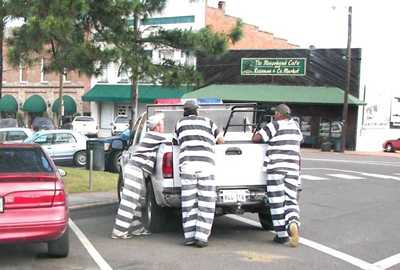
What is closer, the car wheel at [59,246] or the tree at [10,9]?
the car wheel at [59,246]

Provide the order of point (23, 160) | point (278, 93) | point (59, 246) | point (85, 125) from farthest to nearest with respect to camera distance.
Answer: point (85, 125) < point (278, 93) < point (23, 160) < point (59, 246)

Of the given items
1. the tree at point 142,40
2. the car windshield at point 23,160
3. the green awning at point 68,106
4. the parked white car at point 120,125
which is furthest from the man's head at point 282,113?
the green awning at point 68,106

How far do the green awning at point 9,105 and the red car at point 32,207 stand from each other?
4838cm

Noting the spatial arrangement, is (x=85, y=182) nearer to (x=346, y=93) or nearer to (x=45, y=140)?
(x=45, y=140)

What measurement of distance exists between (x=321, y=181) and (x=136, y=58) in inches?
247

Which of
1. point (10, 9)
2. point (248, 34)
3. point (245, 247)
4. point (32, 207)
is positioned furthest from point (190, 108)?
point (248, 34)

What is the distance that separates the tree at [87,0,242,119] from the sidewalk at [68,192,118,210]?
10.9ft

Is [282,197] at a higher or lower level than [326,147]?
higher

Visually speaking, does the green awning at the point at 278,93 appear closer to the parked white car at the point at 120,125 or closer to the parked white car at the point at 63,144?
the parked white car at the point at 120,125

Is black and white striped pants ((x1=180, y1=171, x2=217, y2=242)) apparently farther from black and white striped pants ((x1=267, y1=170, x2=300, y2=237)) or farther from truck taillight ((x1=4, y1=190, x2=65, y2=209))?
truck taillight ((x1=4, y1=190, x2=65, y2=209))

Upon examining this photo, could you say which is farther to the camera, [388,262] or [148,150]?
[148,150]

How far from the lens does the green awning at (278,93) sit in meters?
39.7

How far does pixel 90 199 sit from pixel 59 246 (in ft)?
18.9

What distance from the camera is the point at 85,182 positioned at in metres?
15.6
